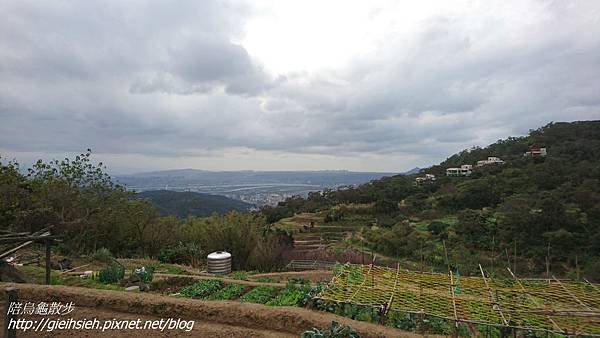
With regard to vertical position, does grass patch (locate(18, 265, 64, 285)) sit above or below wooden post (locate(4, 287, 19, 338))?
below

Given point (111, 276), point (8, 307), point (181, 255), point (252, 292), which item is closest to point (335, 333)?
point (252, 292)

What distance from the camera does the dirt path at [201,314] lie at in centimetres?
507

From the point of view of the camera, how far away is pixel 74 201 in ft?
42.5

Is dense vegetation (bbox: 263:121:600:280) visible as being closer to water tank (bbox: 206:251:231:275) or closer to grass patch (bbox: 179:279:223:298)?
water tank (bbox: 206:251:231:275)

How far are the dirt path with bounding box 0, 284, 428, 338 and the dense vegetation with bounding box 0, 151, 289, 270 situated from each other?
6710 millimetres

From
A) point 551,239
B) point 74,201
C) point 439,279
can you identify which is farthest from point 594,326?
point 551,239

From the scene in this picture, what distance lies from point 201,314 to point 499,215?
951 inches

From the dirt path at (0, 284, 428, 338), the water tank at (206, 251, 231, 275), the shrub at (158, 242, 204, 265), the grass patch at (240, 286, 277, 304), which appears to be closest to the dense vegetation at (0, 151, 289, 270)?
the shrub at (158, 242, 204, 265)

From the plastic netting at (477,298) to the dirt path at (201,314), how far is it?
0.52m

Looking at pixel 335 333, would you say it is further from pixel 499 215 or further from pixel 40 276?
pixel 499 215

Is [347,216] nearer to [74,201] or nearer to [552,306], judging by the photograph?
[74,201]

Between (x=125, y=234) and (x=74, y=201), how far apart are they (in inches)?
97.2

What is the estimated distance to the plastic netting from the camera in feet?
15.9

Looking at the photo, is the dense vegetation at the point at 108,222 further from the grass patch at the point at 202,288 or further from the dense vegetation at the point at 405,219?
the grass patch at the point at 202,288
